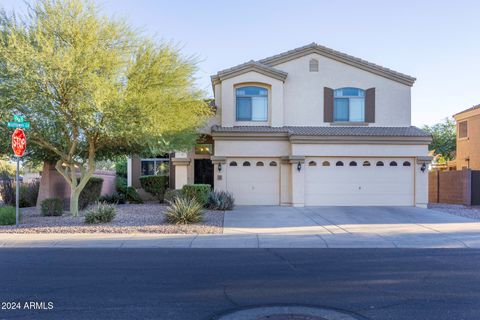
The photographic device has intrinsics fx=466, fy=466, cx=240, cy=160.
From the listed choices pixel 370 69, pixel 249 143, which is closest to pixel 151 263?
pixel 249 143

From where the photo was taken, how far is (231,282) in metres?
8.05

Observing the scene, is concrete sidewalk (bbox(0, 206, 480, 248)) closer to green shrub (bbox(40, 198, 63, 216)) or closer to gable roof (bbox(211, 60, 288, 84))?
green shrub (bbox(40, 198, 63, 216))

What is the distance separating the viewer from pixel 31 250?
11.5 m

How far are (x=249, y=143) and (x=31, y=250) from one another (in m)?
12.5

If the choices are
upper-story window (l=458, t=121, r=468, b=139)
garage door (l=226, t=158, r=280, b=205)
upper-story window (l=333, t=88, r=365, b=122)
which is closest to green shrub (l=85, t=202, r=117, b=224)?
garage door (l=226, t=158, r=280, b=205)

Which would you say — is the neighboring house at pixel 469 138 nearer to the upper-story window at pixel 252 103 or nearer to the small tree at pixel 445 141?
the small tree at pixel 445 141

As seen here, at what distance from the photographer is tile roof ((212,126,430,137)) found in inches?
859

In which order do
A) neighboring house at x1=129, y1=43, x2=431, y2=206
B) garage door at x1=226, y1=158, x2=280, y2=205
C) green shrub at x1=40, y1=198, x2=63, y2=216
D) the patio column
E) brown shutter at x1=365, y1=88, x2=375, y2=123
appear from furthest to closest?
brown shutter at x1=365, y1=88, x2=375, y2=123
garage door at x1=226, y1=158, x2=280, y2=205
neighboring house at x1=129, y1=43, x2=431, y2=206
the patio column
green shrub at x1=40, y1=198, x2=63, y2=216

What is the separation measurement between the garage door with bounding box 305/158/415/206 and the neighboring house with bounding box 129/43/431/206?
47mm

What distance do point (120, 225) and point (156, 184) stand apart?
378 inches

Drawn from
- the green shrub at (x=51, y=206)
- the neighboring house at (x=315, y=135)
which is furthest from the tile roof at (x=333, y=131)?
the green shrub at (x=51, y=206)

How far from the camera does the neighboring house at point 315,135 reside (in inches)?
865

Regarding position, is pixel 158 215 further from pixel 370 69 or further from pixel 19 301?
pixel 370 69

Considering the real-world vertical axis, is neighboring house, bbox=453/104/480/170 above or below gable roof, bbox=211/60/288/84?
below
